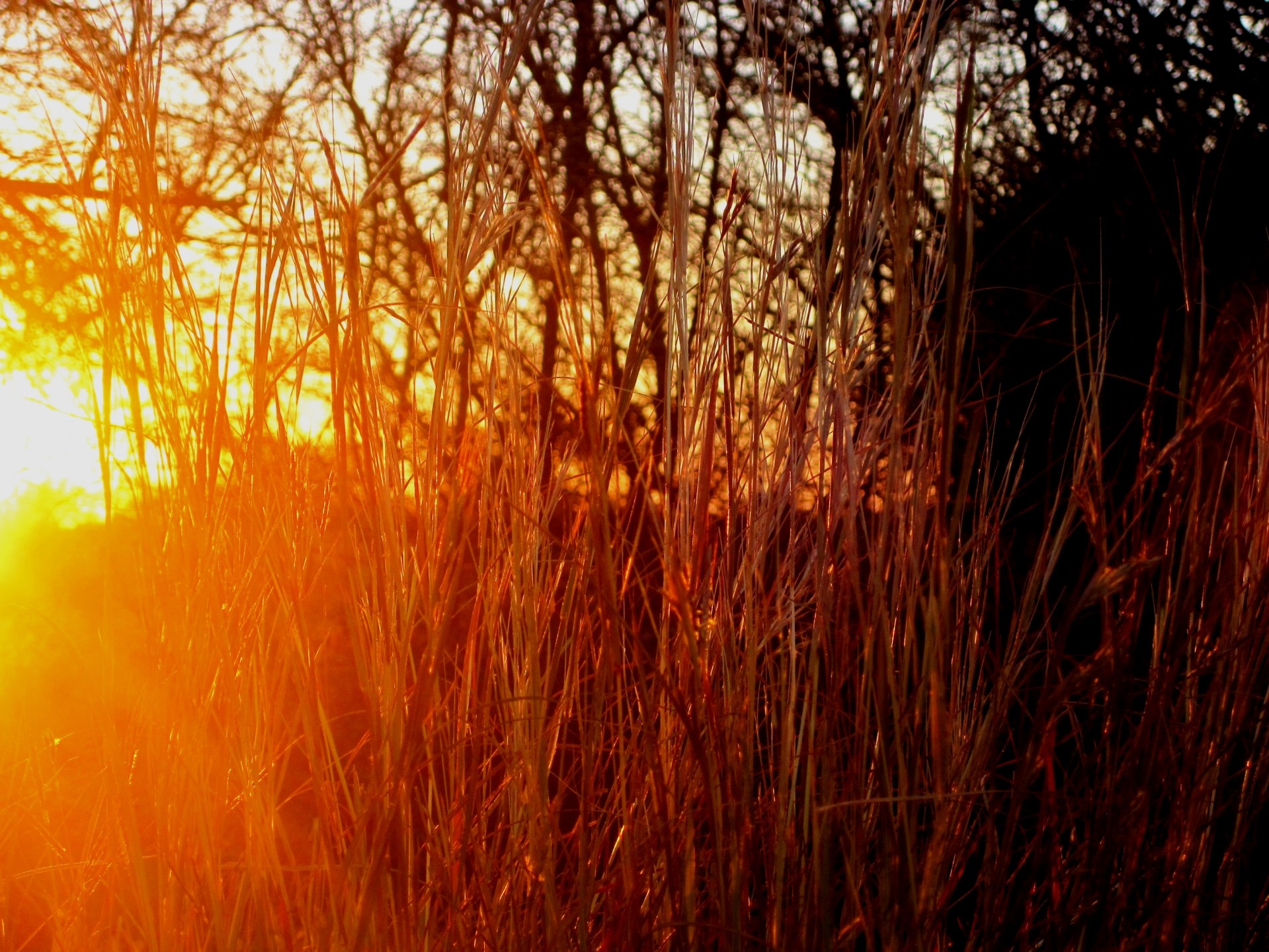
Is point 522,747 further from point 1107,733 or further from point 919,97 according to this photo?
point 919,97

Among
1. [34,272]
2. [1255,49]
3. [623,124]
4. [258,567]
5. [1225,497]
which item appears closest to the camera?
[258,567]

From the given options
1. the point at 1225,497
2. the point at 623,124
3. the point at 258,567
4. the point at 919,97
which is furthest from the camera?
the point at 623,124

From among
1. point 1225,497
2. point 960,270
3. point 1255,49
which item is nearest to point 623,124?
point 1255,49

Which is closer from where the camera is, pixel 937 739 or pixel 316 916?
pixel 937 739

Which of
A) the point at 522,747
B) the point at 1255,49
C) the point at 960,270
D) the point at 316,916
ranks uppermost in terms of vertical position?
the point at 1255,49

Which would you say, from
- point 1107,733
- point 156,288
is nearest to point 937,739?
point 1107,733

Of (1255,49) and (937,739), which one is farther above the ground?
(1255,49)

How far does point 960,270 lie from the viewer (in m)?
0.85

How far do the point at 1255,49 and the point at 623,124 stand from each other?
6.93ft

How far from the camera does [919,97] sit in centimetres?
71

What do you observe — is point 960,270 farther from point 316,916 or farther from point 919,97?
point 316,916

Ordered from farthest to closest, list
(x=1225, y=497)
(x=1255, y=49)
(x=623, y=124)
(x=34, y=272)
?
(x=623, y=124)
(x=34, y=272)
(x=1255, y=49)
(x=1225, y=497)

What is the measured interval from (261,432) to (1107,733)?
0.67 meters

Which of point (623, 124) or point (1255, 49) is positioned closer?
point (1255, 49)
